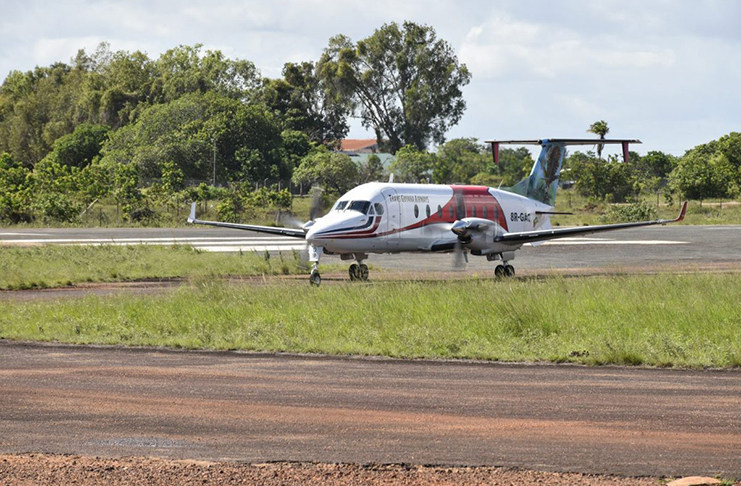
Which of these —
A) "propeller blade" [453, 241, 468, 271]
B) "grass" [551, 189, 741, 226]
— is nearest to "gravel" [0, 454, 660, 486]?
"propeller blade" [453, 241, 468, 271]

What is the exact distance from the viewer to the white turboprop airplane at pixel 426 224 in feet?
103

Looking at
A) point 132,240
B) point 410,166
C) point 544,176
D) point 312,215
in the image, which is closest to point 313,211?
point 312,215

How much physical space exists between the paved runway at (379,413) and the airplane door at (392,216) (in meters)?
15.6

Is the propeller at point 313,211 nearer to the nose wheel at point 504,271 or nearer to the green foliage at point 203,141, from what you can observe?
the nose wheel at point 504,271

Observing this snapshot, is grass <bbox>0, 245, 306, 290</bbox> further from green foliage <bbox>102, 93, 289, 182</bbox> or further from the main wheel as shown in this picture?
green foliage <bbox>102, 93, 289, 182</bbox>

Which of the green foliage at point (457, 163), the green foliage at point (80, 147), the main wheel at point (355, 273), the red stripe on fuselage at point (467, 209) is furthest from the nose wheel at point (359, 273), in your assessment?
the green foliage at point (457, 163)

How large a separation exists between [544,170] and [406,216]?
9105mm

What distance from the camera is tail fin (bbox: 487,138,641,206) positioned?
1554 inches

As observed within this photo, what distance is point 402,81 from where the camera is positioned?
12638 centimetres

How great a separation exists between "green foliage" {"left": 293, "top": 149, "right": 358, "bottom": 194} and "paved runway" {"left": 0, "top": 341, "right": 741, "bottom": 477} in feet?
242

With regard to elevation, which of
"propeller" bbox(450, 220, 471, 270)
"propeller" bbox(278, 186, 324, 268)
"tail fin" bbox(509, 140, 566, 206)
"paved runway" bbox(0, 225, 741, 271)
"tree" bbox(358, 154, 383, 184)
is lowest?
"paved runway" bbox(0, 225, 741, 271)

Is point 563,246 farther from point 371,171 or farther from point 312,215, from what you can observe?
point 371,171

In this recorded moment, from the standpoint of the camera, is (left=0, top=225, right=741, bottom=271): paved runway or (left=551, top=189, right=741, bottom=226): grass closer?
(left=0, top=225, right=741, bottom=271): paved runway

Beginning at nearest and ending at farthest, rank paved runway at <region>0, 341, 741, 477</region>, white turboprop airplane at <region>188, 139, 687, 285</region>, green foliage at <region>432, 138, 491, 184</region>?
paved runway at <region>0, 341, 741, 477</region> < white turboprop airplane at <region>188, 139, 687, 285</region> < green foliage at <region>432, 138, 491, 184</region>
